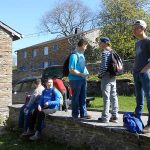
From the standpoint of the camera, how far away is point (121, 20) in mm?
44781

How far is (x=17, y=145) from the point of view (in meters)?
10.2

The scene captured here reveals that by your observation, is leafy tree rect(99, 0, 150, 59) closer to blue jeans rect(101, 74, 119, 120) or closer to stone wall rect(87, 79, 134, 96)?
stone wall rect(87, 79, 134, 96)

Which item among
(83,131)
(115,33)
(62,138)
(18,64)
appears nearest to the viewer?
(83,131)

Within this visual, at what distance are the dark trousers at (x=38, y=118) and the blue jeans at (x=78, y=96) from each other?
3.22 ft

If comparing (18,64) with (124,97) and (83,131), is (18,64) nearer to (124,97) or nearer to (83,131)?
(124,97)

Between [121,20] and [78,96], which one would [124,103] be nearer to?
[78,96]

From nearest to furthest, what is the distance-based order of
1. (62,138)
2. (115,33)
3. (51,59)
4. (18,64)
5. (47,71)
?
(62,138) < (47,71) < (115,33) < (51,59) < (18,64)

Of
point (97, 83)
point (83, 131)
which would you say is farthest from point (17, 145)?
point (97, 83)

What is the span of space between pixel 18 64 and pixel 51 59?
10475 millimetres

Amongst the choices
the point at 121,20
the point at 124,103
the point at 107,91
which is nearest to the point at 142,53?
the point at 107,91

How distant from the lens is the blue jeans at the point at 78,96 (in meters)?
9.48

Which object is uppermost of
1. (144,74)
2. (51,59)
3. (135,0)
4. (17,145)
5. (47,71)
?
(135,0)

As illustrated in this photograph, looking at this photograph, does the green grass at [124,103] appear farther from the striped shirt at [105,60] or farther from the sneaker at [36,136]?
the striped shirt at [105,60]

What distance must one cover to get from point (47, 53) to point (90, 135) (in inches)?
2167
